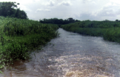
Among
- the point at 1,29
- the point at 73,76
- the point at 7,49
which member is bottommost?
the point at 73,76

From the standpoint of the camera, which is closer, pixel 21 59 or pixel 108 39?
pixel 21 59

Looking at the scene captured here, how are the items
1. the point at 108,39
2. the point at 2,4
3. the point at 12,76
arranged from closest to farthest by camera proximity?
the point at 12,76, the point at 108,39, the point at 2,4

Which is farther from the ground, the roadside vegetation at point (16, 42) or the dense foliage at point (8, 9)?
the dense foliage at point (8, 9)

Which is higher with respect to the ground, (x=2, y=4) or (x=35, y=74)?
(x=2, y=4)

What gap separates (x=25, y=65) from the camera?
5.81 m

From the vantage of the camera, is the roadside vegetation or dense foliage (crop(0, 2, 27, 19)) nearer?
the roadside vegetation

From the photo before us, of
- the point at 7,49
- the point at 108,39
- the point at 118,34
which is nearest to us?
the point at 7,49

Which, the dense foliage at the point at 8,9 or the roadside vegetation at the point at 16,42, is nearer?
the roadside vegetation at the point at 16,42

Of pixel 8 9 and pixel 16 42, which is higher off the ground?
pixel 8 9

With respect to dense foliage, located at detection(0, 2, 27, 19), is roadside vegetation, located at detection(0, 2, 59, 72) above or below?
below

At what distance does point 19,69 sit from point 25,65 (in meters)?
0.52

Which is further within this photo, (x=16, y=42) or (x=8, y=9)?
(x=8, y=9)

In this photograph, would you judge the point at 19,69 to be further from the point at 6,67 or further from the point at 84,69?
the point at 84,69

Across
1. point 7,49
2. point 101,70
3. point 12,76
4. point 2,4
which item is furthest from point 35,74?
point 2,4
